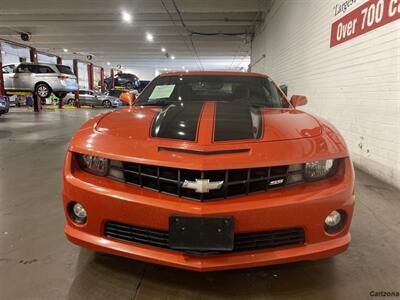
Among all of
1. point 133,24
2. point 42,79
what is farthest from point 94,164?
point 42,79

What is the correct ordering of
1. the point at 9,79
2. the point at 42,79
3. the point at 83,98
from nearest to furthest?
the point at 42,79 < the point at 9,79 < the point at 83,98

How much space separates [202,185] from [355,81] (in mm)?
3642

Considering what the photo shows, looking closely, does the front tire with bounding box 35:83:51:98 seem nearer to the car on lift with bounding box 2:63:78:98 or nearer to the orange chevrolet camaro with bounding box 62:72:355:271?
the car on lift with bounding box 2:63:78:98

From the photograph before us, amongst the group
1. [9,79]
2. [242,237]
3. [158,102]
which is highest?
[9,79]

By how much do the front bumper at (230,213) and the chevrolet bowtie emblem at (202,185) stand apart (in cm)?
6

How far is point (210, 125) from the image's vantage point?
65.9 inches

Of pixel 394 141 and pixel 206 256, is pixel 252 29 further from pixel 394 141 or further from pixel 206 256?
pixel 206 256

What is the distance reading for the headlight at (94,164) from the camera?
5.35 feet

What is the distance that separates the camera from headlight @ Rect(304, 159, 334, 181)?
1576mm

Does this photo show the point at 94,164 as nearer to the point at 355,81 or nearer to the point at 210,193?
the point at 210,193

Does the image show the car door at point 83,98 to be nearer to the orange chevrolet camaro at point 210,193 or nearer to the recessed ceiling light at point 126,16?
the recessed ceiling light at point 126,16

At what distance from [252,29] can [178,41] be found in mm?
4612

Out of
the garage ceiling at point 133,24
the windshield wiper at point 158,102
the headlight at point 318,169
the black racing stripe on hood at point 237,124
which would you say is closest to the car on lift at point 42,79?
the garage ceiling at point 133,24

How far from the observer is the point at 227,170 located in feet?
4.75
